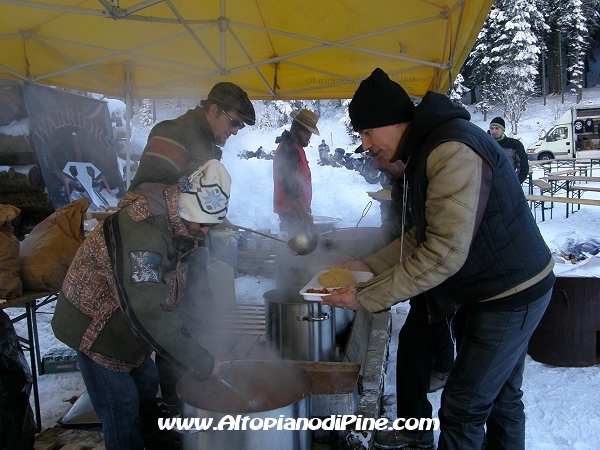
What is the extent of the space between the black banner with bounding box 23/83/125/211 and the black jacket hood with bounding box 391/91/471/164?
5.74 metres

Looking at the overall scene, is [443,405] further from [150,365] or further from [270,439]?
[150,365]

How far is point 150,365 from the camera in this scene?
2545 mm

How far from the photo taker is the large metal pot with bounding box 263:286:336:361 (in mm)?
2828

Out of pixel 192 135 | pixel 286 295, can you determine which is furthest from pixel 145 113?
pixel 286 295

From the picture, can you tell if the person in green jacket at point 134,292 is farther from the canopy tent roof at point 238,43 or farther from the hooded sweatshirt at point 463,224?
the canopy tent roof at point 238,43

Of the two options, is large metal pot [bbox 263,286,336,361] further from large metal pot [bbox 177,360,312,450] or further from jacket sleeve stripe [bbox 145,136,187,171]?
jacket sleeve stripe [bbox 145,136,187,171]

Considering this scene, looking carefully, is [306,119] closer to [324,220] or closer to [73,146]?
[324,220]

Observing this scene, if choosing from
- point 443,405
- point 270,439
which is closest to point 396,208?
point 443,405

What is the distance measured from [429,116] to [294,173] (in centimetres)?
346

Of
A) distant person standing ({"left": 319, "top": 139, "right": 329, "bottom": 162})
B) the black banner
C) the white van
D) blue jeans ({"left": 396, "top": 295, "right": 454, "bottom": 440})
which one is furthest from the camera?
the white van

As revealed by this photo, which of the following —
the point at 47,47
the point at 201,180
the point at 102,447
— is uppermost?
the point at 47,47

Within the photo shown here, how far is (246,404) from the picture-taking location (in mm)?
2107

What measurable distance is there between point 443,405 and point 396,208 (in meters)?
1.88

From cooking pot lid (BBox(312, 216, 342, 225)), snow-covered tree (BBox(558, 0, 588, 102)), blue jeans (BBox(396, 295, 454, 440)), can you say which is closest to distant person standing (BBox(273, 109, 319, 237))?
cooking pot lid (BBox(312, 216, 342, 225))
